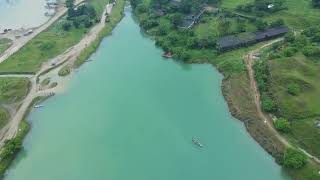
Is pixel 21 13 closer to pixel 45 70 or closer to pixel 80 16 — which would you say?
pixel 80 16

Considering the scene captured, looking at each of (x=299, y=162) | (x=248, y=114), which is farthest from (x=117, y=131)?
(x=299, y=162)

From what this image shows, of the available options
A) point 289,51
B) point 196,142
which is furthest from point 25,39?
point 289,51

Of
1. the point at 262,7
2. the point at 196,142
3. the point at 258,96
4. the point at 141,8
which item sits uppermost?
the point at 262,7

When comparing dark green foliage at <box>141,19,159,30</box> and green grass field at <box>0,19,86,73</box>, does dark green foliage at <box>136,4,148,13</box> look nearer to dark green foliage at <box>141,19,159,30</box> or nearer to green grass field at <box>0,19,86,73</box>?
dark green foliage at <box>141,19,159,30</box>

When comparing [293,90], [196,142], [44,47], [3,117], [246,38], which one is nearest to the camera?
[196,142]

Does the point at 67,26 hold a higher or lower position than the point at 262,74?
higher

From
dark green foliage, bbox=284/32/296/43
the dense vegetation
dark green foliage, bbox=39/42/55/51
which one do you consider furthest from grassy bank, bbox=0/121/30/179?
dark green foliage, bbox=284/32/296/43
